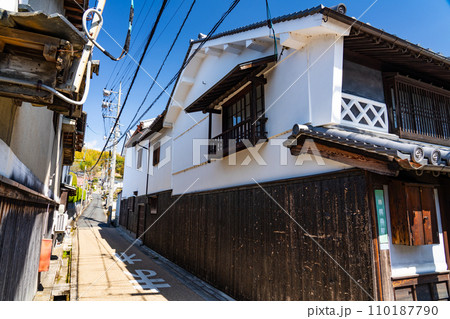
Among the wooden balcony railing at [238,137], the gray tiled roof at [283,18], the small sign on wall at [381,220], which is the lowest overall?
the small sign on wall at [381,220]

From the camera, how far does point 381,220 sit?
4938mm

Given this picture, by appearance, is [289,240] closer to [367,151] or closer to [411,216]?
[411,216]

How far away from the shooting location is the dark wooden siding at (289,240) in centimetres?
498

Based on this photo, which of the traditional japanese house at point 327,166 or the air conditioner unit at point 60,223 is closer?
the traditional japanese house at point 327,166

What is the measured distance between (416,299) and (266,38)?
7.19m

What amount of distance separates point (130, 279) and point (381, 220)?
9053 mm

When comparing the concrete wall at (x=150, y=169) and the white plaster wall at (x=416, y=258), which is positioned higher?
the concrete wall at (x=150, y=169)

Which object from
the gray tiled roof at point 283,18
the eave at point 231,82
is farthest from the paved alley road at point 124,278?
the gray tiled roof at point 283,18

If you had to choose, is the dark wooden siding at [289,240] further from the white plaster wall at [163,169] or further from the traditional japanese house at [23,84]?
the white plaster wall at [163,169]

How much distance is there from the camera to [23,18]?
2.46 m

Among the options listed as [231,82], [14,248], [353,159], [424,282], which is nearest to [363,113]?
[353,159]

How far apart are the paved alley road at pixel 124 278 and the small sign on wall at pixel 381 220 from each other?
19.6 feet

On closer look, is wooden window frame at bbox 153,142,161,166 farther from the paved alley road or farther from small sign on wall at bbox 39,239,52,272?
small sign on wall at bbox 39,239,52,272

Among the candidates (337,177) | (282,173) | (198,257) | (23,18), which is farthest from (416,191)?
(198,257)
